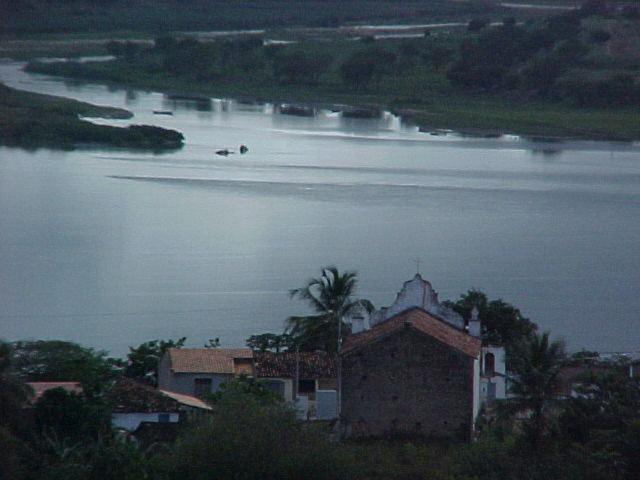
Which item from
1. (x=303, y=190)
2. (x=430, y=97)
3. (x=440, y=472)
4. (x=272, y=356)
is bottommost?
(x=440, y=472)

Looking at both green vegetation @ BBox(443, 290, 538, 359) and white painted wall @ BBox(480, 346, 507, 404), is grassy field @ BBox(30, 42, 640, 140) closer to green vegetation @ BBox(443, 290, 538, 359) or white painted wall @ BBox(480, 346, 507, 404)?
green vegetation @ BBox(443, 290, 538, 359)

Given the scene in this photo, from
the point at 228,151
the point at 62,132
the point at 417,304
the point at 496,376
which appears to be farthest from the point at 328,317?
the point at 62,132

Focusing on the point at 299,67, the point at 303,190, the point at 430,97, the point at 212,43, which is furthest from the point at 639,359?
the point at 212,43

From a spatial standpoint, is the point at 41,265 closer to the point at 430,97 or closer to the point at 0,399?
the point at 0,399

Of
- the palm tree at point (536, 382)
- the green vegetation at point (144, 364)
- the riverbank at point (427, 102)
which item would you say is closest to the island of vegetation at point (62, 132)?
the riverbank at point (427, 102)

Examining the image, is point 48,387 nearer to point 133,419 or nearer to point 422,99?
point 133,419
